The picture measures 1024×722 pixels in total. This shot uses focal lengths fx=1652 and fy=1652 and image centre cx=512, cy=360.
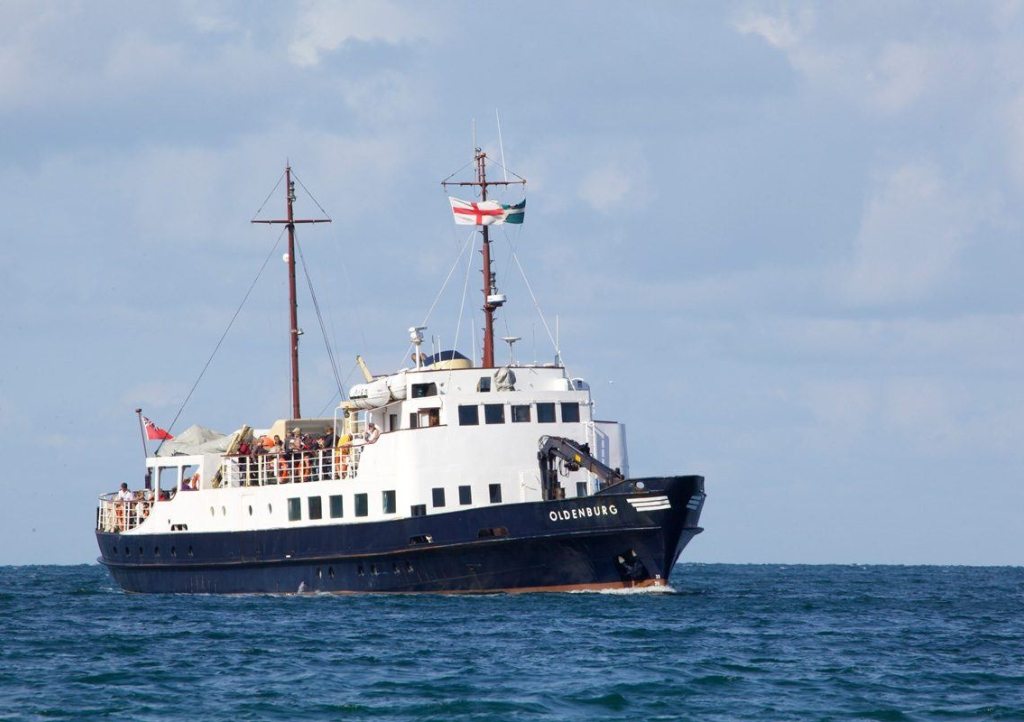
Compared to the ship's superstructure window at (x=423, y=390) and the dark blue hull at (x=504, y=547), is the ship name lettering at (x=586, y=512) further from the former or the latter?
the ship's superstructure window at (x=423, y=390)

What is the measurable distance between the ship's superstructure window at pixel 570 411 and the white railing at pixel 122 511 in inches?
673

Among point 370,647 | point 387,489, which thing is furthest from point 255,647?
point 387,489

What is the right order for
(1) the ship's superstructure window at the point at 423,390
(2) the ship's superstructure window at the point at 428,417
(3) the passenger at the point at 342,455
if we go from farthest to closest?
(3) the passenger at the point at 342,455 < (1) the ship's superstructure window at the point at 423,390 < (2) the ship's superstructure window at the point at 428,417

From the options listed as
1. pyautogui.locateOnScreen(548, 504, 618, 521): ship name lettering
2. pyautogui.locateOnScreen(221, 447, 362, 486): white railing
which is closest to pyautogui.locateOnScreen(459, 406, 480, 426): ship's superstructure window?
pyautogui.locateOnScreen(221, 447, 362, 486): white railing

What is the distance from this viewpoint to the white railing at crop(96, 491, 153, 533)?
56688 mm

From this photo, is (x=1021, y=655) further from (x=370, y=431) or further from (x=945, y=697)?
(x=370, y=431)

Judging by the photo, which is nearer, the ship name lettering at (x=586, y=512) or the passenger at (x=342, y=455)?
the ship name lettering at (x=586, y=512)

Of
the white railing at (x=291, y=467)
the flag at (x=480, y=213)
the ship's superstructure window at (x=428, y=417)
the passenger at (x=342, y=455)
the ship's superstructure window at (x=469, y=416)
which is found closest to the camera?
the ship's superstructure window at (x=469, y=416)

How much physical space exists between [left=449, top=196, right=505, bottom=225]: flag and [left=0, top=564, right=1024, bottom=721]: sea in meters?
11.6

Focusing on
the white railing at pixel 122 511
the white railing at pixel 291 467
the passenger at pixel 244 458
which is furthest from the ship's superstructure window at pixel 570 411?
the white railing at pixel 122 511

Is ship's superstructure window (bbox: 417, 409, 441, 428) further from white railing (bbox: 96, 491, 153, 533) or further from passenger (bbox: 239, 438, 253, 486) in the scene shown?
white railing (bbox: 96, 491, 153, 533)

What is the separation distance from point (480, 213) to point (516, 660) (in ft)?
68.1

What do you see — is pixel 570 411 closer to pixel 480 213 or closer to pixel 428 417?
pixel 428 417

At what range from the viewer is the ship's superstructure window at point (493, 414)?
45.6 meters
